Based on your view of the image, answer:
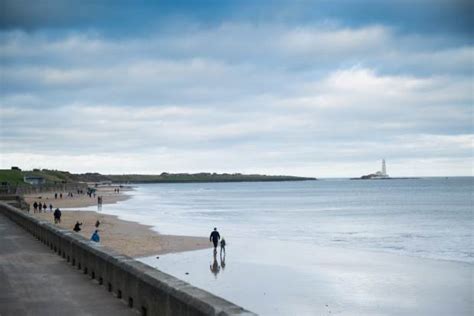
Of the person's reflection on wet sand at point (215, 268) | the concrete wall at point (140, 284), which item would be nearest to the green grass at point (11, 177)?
the person's reflection on wet sand at point (215, 268)

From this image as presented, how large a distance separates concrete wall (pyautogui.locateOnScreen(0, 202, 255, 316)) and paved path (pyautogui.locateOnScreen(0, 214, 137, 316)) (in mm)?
199

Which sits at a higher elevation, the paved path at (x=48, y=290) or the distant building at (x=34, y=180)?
the distant building at (x=34, y=180)

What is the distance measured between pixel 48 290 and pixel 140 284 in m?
3.20

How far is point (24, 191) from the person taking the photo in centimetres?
10394

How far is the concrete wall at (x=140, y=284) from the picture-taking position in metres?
7.46

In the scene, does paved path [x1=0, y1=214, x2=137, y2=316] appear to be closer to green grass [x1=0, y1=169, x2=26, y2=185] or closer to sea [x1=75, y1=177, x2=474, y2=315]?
sea [x1=75, y1=177, x2=474, y2=315]

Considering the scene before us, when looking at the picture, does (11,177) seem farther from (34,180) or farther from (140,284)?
(140,284)

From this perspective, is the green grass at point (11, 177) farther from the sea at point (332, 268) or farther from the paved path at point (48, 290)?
the paved path at point (48, 290)

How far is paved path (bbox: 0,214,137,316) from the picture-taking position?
10.4 m

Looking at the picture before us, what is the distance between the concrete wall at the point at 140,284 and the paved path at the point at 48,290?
0.65 ft

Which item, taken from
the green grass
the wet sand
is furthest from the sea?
the green grass

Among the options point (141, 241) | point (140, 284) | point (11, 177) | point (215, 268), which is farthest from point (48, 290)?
point (11, 177)

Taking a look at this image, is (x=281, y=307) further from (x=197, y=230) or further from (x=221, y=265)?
(x=197, y=230)

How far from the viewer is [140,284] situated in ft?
32.2
